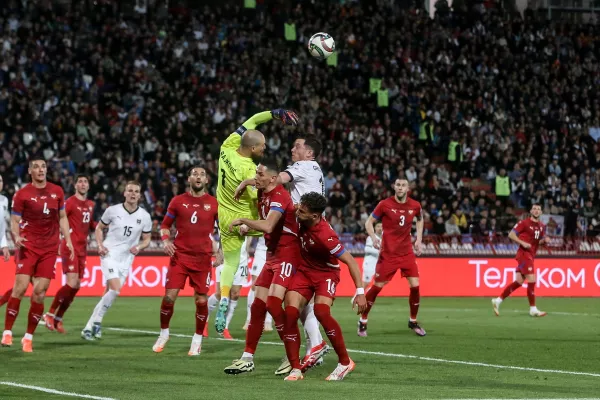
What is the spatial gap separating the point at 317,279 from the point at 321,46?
15.6 feet

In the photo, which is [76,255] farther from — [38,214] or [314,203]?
[314,203]

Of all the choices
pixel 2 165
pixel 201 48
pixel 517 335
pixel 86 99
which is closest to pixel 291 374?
pixel 517 335

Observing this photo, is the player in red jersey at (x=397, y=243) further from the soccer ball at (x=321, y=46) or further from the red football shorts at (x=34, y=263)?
the red football shorts at (x=34, y=263)

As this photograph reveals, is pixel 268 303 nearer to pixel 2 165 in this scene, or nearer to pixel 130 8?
pixel 2 165

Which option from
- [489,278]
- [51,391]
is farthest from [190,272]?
Answer: [489,278]

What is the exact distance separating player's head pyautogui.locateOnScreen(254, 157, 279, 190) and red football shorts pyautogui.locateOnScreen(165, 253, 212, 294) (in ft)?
8.86

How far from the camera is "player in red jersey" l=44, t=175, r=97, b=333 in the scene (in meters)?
17.3

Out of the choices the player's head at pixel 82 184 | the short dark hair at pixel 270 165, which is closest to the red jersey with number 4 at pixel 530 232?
the player's head at pixel 82 184

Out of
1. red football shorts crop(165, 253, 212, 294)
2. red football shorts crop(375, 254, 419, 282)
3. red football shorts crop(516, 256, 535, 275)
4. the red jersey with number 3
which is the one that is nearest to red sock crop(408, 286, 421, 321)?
red football shorts crop(375, 254, 419, 282)

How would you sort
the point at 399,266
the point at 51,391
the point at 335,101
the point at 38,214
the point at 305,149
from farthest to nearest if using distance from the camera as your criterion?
1. the point at 335,101
2. the point at 399,266
3. the point at 38,214
4. the point at 305,149
5. the point at 51,391

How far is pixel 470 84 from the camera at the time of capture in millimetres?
41125

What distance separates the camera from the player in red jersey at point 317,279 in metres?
11.0

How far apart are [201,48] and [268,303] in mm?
26697

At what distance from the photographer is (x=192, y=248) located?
14211 mm
